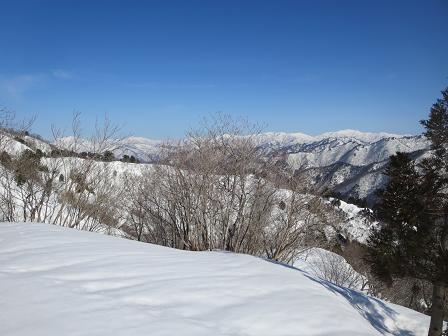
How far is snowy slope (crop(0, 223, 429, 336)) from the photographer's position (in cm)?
359

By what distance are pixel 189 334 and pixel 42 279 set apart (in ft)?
7.54

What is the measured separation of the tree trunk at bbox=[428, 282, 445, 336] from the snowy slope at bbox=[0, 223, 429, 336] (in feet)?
3.87

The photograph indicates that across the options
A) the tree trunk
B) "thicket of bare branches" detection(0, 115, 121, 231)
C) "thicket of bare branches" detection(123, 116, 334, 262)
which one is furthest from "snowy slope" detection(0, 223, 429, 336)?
"thicket of bare branches" detection(0, 115, 121, 231)

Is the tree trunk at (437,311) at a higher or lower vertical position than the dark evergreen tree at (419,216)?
lower

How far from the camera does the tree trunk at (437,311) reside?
266 inches

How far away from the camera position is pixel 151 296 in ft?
14.0

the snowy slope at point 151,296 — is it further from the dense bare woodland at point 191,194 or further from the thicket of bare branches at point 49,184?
the thicket of bare branches at point 49,184

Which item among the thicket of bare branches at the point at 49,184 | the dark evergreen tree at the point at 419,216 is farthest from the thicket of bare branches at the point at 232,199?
the dark evergreen tree at the point at 419,216

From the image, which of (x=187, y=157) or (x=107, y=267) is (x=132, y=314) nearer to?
(x=107, y=267)

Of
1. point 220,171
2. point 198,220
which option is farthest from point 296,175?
point 198,220

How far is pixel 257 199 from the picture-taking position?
15656mm

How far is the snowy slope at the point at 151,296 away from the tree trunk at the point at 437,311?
1178 millimetres

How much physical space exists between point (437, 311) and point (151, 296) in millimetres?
5817

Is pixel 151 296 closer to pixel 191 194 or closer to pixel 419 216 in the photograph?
pixel 419 216
